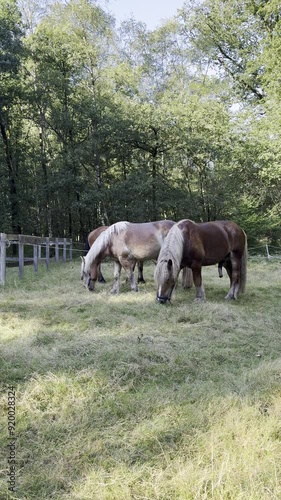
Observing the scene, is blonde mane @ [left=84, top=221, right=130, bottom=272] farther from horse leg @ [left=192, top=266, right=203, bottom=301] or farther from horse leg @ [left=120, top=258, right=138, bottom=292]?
horse leg @ [left=192, top=266, right=203, bottom=301]

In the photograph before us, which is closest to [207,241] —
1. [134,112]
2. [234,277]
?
[234,277]

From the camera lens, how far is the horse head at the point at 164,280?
5.40 meters

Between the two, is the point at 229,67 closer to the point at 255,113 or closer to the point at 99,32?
the point at 255,113

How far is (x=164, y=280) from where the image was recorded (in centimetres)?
539

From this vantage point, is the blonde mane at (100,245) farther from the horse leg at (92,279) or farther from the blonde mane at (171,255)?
the blonde mane at (171,255)

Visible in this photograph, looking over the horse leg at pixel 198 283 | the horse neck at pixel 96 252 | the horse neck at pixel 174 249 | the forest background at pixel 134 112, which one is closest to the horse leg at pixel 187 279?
the horse leg at pixel 198 283

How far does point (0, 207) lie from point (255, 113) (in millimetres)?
11989

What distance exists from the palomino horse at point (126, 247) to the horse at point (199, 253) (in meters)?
0.87

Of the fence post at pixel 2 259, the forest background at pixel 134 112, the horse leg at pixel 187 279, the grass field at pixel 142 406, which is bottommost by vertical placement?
the grass field at pixel 142 406

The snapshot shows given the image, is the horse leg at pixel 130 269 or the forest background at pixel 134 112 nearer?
the horse leg at pixel 130 269

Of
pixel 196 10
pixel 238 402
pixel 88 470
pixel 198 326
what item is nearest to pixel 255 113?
pixel 196 10

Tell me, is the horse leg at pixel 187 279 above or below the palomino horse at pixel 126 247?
below

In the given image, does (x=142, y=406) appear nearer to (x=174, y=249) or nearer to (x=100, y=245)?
(x=174, y=249)

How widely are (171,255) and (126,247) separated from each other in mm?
1498
